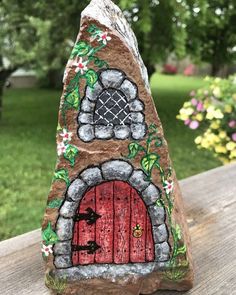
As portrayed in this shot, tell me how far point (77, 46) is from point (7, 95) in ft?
39.0

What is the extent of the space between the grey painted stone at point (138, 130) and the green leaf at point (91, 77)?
172 mm

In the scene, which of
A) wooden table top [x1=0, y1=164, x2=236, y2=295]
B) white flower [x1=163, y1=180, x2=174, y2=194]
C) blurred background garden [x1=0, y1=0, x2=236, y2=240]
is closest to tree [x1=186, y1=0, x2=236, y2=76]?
blurred background garden [x1=0, y1=0, x2=236, y2=240]

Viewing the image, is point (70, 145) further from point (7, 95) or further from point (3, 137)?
point (7, 95)

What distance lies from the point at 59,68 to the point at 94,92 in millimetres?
6234

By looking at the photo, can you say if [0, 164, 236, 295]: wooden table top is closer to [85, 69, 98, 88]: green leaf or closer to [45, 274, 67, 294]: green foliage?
[45, 274, 67, 294]: green foliage

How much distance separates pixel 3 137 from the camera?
671cm

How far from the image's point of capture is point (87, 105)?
137 cm

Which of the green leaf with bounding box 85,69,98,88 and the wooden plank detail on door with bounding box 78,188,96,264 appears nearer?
the green leaf with bounding box 85,69,98,88

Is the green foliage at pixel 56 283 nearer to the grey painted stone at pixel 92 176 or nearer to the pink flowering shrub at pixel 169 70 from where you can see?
the grey painted stone at pixel 92 176

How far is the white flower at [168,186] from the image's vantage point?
57.2 inches

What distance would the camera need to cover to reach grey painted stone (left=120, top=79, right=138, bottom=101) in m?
1.37

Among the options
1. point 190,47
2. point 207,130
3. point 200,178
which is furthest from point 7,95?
point 200,178

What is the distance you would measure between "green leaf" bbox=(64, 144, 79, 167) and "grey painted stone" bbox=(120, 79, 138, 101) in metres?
0.22

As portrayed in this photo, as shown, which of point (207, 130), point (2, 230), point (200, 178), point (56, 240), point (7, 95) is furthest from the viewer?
point (7, 95)
